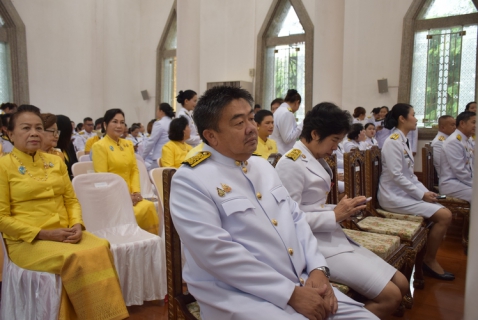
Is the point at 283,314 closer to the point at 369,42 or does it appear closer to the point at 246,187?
the point at 246,187

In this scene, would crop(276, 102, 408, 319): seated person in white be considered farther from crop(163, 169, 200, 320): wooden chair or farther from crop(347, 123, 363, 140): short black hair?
crop(347, 123, 363, 140): short black hair

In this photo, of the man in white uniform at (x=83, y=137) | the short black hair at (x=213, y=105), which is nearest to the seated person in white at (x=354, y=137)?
the short black hair at (x=213, y=105)

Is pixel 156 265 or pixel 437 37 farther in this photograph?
pixel 437 37

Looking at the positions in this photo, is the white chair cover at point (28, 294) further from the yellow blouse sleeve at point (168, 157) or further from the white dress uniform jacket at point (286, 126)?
the white dress uniform jacket at point (286, 126)

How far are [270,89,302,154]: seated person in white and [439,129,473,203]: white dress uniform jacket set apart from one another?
1768mm

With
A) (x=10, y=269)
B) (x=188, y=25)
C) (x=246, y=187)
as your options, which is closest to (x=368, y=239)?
(x=246, y=187)

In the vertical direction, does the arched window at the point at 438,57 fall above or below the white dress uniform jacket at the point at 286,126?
above

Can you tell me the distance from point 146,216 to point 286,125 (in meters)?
2.49

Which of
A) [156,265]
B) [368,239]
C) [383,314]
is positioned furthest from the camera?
[156,265]

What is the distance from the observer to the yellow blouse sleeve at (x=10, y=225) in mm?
2322

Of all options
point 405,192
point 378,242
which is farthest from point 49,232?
point 405,192

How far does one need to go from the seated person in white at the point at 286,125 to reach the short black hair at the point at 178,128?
1.45 m

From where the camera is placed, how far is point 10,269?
2.42 meters

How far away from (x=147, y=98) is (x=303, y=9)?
18.2 feet
